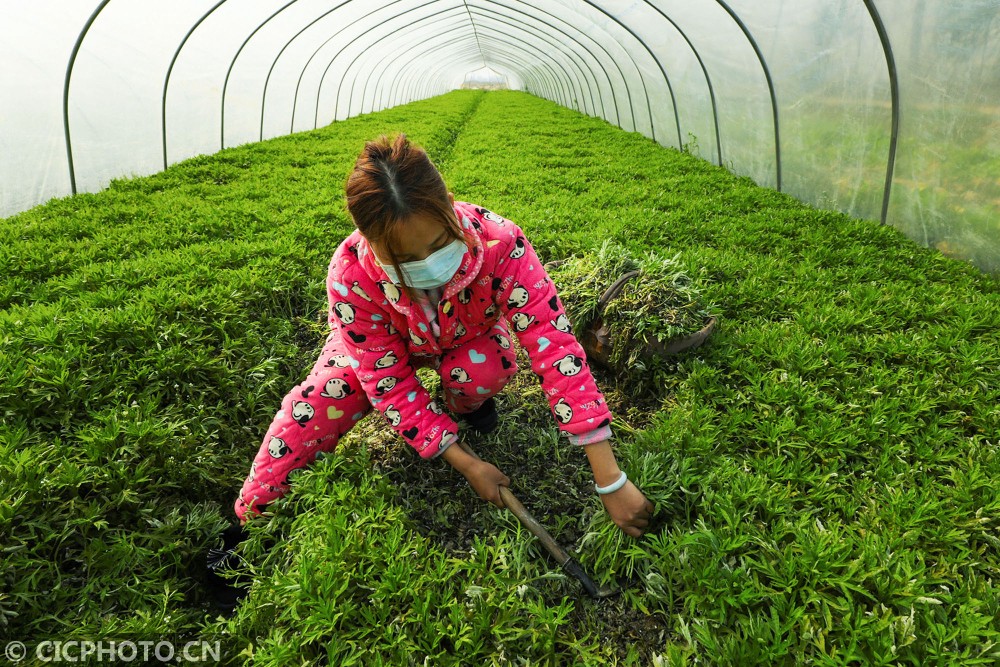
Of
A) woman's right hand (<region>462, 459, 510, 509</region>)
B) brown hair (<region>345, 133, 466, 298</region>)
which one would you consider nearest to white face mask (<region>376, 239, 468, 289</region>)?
brown hair (<region>345, 133, 466, 298</region>)

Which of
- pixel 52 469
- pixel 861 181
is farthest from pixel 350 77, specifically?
pixel 52 469

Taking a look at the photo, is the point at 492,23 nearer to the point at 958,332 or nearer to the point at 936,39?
the point at 936,39

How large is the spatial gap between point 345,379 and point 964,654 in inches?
78.1

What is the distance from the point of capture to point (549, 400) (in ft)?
5.67

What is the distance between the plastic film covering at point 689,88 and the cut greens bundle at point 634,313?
9.24ft

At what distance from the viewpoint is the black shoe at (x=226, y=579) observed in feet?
5.88

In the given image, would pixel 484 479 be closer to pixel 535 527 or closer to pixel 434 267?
pixel 535 527

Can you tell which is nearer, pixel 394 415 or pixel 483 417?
pixel 394 415

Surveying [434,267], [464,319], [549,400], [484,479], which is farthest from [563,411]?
[434,267]

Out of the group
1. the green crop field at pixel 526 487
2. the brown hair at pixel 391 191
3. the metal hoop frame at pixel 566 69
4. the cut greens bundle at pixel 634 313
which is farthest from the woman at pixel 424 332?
the metal hoop frame at pixel 566 69

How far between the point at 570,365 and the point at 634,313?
0.97m

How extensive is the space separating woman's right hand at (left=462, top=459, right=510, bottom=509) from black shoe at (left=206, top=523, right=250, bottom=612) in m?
0.86

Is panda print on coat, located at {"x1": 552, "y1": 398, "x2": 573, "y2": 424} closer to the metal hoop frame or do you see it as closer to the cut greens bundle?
the cut greens bundle

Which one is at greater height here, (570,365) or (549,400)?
(570,365)
